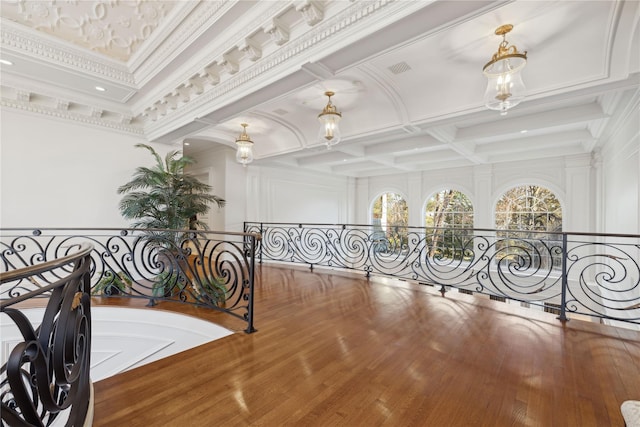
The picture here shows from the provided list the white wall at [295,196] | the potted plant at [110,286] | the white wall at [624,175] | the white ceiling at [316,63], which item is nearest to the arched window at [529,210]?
the white wall at [624,175]

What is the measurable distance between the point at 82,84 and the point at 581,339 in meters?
7.34

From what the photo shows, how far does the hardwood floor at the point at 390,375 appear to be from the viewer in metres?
1.62

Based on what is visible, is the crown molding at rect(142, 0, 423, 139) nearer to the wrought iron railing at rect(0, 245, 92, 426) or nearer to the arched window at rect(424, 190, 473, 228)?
the wrought iron railing at rect(0, 245, 92, 426)

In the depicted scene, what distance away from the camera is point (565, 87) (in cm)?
318

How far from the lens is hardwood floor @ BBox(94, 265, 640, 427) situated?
1.62 meters

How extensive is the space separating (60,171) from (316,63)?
Result: 4985 mm

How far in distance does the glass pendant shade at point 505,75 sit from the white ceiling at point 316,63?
1.02ft

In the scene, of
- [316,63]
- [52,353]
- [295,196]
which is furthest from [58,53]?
[295,196]

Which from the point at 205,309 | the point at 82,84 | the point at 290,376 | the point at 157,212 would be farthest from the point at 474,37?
the point at 82,84

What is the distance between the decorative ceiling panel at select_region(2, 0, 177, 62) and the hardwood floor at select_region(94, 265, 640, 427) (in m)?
3.80

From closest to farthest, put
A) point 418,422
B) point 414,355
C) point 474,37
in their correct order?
point 418,422
point 414,355
point 474,37

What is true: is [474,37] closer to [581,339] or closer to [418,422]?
[581,339]

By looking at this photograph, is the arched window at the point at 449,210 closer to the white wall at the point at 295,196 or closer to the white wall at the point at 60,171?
the white wall at the point at 295,196

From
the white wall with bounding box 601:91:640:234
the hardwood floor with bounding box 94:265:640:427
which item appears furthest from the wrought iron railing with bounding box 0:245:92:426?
the white wall with bounding box 601:91:640:234
